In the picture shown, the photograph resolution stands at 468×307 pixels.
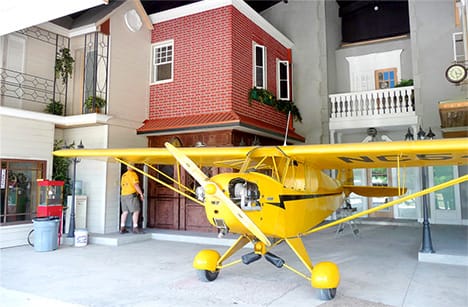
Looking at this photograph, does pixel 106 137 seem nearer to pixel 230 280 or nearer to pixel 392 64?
pixel 230 280

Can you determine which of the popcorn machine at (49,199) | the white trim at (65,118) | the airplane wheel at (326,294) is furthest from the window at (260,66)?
the airplane wheel at (326,294)

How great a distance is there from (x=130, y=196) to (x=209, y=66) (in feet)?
13.2

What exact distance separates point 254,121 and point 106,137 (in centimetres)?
388

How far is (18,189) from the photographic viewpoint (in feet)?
26.9

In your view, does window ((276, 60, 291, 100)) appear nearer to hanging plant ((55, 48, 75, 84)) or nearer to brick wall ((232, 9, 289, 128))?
brick wall ((232, 9, 289, 128))

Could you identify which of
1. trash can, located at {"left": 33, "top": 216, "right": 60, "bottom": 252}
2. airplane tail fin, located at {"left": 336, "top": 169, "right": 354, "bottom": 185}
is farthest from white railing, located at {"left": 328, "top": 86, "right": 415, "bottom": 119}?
trash can, located at {"left": 33, "top": 216, "right": 60, "bottom": 252}

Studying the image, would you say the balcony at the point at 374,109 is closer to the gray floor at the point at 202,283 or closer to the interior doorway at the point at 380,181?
the interior doorway at the point at 380,181

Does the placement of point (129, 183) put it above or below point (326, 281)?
above

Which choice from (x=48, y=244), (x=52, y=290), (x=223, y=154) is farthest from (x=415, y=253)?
(x=48, y=244)

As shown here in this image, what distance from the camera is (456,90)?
11.4 m

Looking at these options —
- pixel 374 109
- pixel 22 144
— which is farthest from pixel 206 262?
pixel 374 109

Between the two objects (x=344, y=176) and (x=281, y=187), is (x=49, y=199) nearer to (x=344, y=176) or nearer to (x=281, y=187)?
(x=281, y=187)

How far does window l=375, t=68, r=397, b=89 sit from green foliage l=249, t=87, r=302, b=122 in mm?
3997

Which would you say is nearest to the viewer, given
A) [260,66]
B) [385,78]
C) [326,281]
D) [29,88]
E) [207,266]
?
[326,281]
